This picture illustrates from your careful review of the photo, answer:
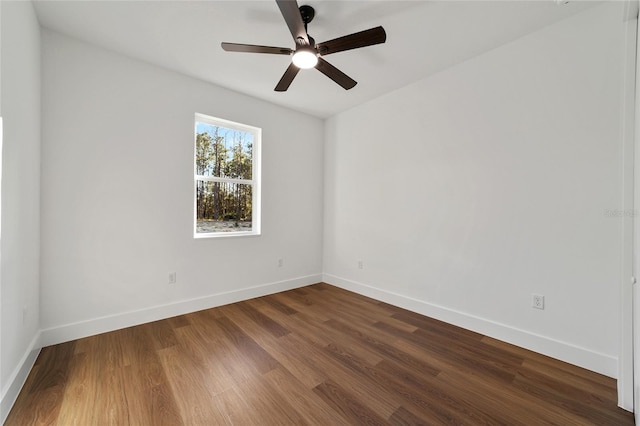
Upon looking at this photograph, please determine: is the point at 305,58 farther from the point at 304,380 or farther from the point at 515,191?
the point at 304,380

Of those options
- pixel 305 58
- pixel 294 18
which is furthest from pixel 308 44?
pixel 294 18

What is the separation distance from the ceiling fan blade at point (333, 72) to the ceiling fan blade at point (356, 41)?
115mm

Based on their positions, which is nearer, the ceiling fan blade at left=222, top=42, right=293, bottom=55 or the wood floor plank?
the wood floor plank

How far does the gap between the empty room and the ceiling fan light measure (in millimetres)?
19

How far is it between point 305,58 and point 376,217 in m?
2.11

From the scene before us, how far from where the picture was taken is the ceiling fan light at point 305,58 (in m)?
1.88

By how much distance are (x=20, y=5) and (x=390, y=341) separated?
367cm

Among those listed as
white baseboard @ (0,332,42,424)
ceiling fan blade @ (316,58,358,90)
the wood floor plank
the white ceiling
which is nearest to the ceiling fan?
ceiling fan blade @ (316,58,358,90)

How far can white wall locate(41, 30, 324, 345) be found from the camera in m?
2.20

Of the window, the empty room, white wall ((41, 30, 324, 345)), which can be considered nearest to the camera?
the empty room

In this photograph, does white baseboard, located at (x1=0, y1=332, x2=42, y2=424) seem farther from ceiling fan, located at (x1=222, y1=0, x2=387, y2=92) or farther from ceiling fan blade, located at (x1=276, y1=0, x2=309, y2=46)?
ceiling fan blade, located at (x1=276, y1=0, x2=309, y2=46)

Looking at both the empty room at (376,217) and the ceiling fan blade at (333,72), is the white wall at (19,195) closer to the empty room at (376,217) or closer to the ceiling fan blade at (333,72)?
the empty room at (376,217)

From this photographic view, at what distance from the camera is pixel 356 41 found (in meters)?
1.80

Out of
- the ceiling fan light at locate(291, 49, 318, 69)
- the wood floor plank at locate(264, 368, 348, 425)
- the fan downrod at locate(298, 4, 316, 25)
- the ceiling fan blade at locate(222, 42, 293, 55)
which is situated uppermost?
the fan downrod at locate(298, 4, 316, 25)
